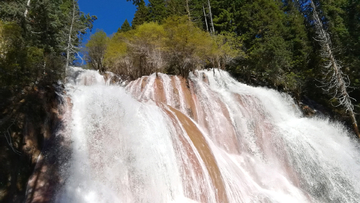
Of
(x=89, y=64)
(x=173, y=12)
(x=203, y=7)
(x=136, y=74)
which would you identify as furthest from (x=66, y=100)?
(x=203, y=7)

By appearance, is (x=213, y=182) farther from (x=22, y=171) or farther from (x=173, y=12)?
(x=173, y=12)

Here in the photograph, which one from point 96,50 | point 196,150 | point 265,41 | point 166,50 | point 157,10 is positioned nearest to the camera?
point 196,150

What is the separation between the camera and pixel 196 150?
891 cm

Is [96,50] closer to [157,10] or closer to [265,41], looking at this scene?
[157,10]

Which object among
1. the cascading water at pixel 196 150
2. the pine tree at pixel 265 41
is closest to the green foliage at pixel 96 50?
the cascading water at pixel 196 150

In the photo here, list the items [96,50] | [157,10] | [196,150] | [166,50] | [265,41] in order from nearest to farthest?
[196,150], [166,50], [265,41], [96,50], [157,10]

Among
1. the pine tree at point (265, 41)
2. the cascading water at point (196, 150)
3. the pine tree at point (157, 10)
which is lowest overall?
the cascading water at point (196, 150)

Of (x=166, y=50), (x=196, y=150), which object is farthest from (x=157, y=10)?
(x=196, y=150)

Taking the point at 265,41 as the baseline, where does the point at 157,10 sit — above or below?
above

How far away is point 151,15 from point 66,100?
25939 millimetres

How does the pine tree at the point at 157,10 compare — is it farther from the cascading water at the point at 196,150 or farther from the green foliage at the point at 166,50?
the cascading water at the point at 196,150

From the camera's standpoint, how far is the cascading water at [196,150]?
7621 mm

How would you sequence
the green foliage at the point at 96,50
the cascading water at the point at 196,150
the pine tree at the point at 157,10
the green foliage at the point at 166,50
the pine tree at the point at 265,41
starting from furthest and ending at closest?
1. the pine tree at the point at 157,10
2. the green foliage at the point at 96,50
3. the pine tree at the point at 265,41
4. the green foliage at the point at 166,50
5. the cascading water at the point at 196,150

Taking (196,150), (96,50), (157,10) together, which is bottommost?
(196,150)
